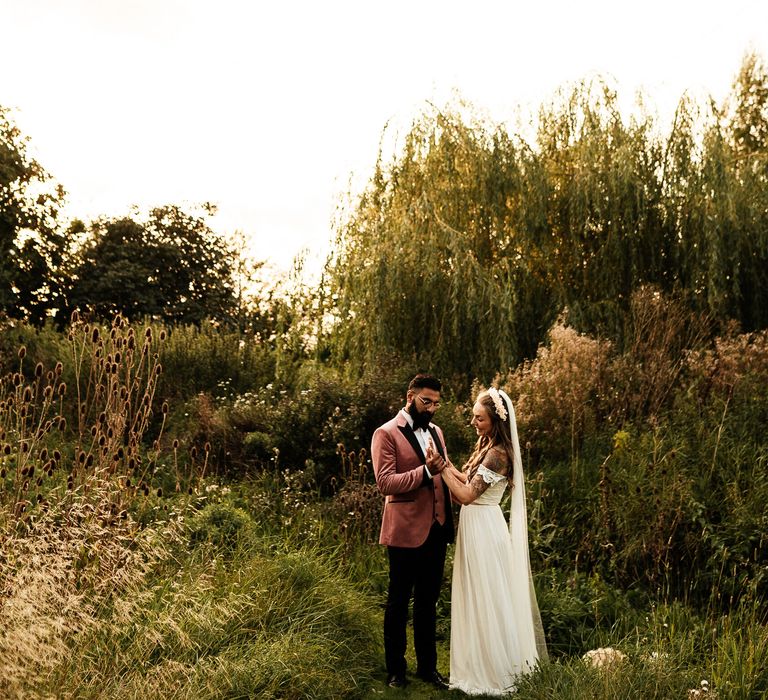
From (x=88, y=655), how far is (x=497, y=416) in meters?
2.85

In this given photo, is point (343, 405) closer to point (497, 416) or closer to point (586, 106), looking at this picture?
point (497, 416)

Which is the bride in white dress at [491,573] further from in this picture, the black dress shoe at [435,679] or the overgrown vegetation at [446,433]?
the overgrown vegetation at [446,433]

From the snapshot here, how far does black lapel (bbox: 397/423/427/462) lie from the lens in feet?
18.5

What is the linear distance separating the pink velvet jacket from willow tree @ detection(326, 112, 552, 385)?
615cm

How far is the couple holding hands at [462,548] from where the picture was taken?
551 centimetres

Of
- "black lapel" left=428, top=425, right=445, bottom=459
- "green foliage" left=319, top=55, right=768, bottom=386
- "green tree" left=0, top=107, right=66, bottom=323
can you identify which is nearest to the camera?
"black lapel" left=428, top=425, right=445, bottom=459

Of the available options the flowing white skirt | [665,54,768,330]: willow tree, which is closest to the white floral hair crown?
the flowing white skirt

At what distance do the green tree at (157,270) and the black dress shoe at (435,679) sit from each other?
63.7ft

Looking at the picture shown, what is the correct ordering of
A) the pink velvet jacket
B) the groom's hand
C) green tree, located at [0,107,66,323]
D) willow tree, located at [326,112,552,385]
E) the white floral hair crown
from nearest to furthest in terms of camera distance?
the groom's hand
the pink velvet jacket
the white floral hair crown
willow tree, located at [326,112,552,385]
green tree, located at [0,107,66,323]

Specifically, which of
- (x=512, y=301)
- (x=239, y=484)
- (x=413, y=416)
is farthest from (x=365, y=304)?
(x=413, y=416)

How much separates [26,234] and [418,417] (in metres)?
20.9

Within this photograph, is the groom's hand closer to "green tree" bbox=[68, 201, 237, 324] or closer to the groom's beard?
the groom's beard

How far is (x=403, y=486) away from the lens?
543 cm

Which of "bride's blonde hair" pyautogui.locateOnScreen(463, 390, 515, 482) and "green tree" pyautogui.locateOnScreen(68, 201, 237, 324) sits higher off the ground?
"green tree" pyautogui.locateOnScreen(68, 201, 237, 324)
